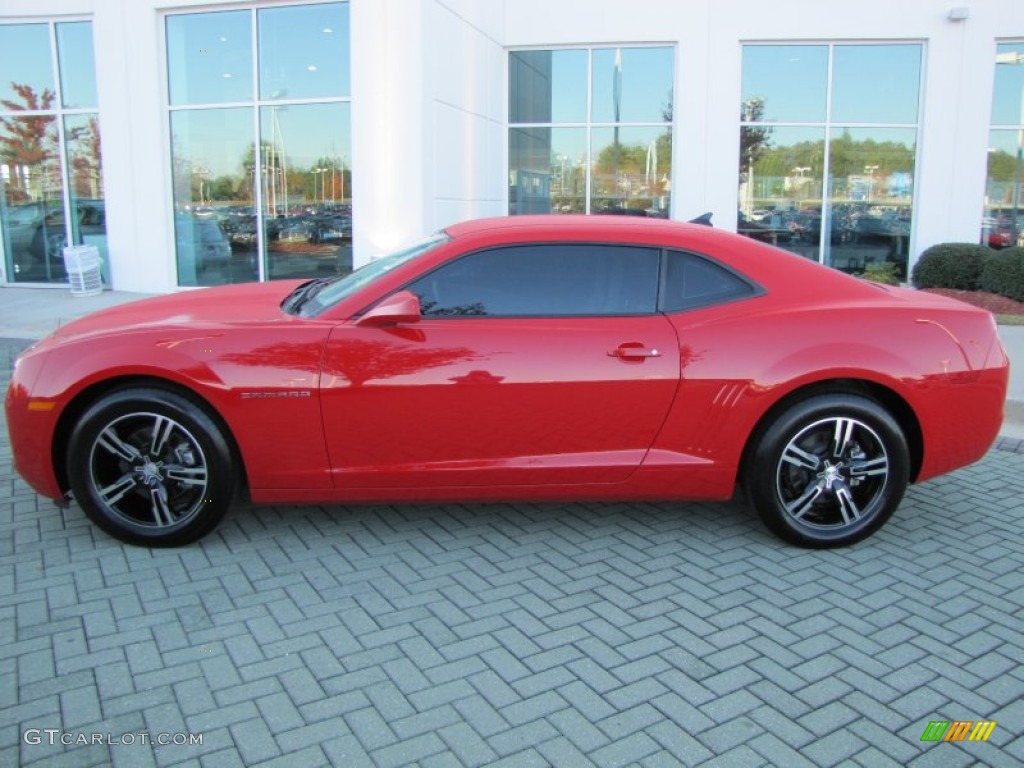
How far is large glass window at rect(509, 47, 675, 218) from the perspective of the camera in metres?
13.8

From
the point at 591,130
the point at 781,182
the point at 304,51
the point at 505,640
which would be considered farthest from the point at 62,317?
the point at 781,182

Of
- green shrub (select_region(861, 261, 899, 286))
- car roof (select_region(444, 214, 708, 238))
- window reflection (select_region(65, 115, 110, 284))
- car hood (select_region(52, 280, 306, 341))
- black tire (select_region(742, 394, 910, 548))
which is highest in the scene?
window reflection (select_region(65, 115, 110, 284))

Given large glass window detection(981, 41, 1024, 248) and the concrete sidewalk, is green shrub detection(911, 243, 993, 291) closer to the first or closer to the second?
large glass window detection(981, 41, 1024, 248)

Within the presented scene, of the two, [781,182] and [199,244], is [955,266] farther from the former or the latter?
[199,244]

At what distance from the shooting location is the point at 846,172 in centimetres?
1376

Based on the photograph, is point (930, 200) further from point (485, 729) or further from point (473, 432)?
point (485, 729)

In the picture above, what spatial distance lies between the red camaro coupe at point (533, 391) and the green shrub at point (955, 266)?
9.39 metres

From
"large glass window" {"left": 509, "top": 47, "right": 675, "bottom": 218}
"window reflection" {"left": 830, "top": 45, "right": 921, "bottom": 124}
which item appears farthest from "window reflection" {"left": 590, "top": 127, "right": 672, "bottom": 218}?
"window reflection" {"left": 830, "top": 45, "right": 921, "bottom": 124}

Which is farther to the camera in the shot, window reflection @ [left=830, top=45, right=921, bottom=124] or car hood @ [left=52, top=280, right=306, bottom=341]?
window reflection @ [left=830, top=45, right=921, bottom=124]

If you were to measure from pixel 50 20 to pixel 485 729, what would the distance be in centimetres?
1473

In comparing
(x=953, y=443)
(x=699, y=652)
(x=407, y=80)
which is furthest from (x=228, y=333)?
(x=407, y=80)

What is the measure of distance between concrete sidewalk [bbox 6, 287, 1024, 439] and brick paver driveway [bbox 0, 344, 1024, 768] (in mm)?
2379

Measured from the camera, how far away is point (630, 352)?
4047 mm

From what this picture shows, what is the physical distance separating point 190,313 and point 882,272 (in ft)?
39.0
